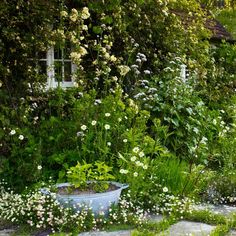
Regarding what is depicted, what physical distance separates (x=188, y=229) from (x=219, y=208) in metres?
1.01

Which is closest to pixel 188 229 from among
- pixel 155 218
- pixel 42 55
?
pixel 155 218

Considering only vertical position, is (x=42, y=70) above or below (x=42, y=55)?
below

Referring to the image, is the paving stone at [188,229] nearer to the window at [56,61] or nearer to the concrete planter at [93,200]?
the concrete planter at [93,200]

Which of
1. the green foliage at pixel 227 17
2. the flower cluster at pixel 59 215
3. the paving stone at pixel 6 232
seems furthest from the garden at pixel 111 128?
the green foliage at pixel 227 17

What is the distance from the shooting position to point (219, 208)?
584 cm

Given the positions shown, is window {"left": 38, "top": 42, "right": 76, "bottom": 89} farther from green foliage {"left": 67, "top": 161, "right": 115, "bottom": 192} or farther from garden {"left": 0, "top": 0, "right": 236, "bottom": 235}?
green foliage {"left": 67, "top": 161, "right": 115, "bottom": 192}

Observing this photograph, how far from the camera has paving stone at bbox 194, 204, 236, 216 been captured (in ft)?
18.5

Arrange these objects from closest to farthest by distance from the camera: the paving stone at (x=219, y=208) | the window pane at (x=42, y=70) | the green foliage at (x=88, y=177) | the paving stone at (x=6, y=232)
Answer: the paving stone at (x=6, y=232)
the green foliage at (x=88, y=177)
the paving stone at (x=219, y=208)
the window pane at (x=42, y=70)

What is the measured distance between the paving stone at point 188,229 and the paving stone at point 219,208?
0.51 meters

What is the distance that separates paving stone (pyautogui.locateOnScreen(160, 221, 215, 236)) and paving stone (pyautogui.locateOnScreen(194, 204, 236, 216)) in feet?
1.68

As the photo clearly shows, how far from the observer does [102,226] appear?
5.06m

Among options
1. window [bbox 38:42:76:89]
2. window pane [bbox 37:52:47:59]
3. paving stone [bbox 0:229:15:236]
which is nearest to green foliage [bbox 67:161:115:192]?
paving stone [bbox 0:229:15:236]

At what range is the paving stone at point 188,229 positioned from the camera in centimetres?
478

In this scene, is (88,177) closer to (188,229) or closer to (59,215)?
(59,215)
